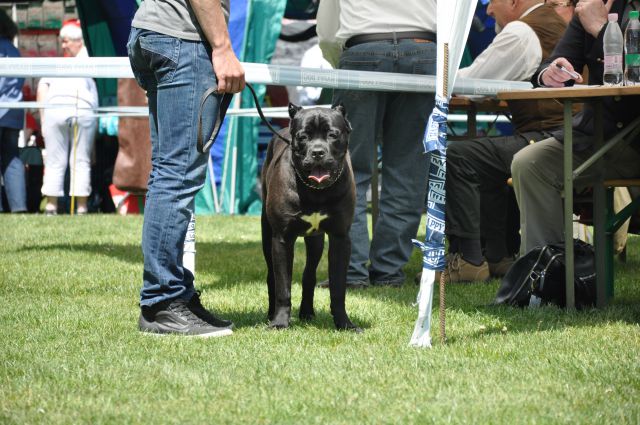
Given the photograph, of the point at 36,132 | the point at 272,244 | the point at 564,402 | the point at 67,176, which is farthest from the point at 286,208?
the point at 36,132

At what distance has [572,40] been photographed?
5.25 meters

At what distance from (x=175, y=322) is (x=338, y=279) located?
2.34 ft

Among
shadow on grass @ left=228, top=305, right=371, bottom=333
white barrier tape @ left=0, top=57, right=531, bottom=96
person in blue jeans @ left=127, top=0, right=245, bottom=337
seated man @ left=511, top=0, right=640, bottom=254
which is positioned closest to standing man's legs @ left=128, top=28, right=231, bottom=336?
person in blue jeans @ left=127, top=0, right=245, bottom=337

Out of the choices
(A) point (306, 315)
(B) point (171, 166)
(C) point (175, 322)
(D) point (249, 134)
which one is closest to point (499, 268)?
(A) point (306, 315)

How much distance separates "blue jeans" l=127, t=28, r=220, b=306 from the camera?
13.0ft

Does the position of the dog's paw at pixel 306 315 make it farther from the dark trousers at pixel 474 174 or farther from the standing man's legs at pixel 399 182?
the dark trousers at pixel 474 174

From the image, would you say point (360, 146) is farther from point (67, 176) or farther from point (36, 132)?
point (36, 132)

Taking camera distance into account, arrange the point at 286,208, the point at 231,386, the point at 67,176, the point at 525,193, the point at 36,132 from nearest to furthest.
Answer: the point at 231,386, the point at 286,208, the point at 525,193, the point at 67,176, the point at 36,132

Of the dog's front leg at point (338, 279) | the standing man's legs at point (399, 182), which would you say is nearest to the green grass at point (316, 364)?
the dog's front leg at point (338, 279)

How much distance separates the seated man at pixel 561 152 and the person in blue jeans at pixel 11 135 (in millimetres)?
7489

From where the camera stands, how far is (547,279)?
191 inches

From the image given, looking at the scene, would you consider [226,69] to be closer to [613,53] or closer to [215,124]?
[215,124]

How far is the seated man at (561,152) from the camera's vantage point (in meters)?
4.93

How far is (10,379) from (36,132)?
34.2 ft
